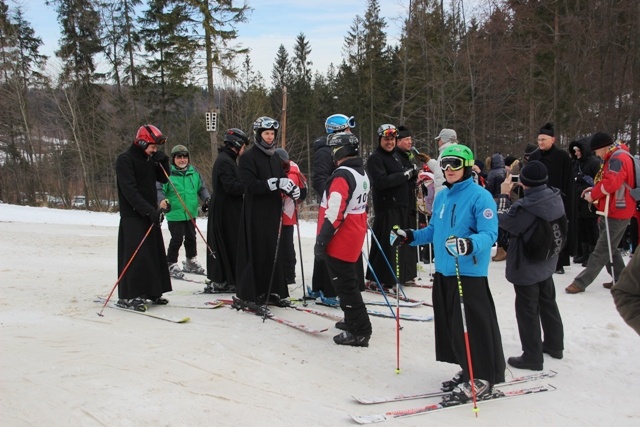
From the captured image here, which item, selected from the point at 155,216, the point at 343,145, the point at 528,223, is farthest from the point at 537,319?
the point at 155,216

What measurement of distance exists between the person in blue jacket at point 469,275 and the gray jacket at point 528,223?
94 cm

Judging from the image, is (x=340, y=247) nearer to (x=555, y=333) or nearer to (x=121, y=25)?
(x=555, y=333)

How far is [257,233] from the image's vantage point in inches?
237

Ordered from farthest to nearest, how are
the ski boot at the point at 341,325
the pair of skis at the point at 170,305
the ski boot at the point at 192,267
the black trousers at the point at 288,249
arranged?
the ski boot at the point at 192,267 → the black trousers at the point at 288,249 → the pair of skis at the point at 170,305 → the ski boot at the point at 341,325

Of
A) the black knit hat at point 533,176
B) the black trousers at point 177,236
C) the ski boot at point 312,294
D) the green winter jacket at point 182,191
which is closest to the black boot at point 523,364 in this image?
the black knit hat at point 533,176

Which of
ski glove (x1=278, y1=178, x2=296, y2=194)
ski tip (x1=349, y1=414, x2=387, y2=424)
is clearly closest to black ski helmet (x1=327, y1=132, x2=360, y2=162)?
ski glove (x1=278, y1=178, x2=296, y2=194)

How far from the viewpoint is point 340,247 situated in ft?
16.5

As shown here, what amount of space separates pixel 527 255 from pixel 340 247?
181 centimetres

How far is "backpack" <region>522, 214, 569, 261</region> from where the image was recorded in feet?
15.2

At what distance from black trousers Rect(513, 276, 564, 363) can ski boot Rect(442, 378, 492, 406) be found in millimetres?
983

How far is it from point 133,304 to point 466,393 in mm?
4238

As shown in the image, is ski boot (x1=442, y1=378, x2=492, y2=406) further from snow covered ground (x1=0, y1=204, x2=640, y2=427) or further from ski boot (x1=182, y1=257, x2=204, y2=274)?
ski boot (x1=182, y1=257, x2=204, y2=274)

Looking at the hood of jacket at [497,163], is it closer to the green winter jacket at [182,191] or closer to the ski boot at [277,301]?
the green winter jacket at [182,191]

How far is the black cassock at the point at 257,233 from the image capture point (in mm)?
6008
